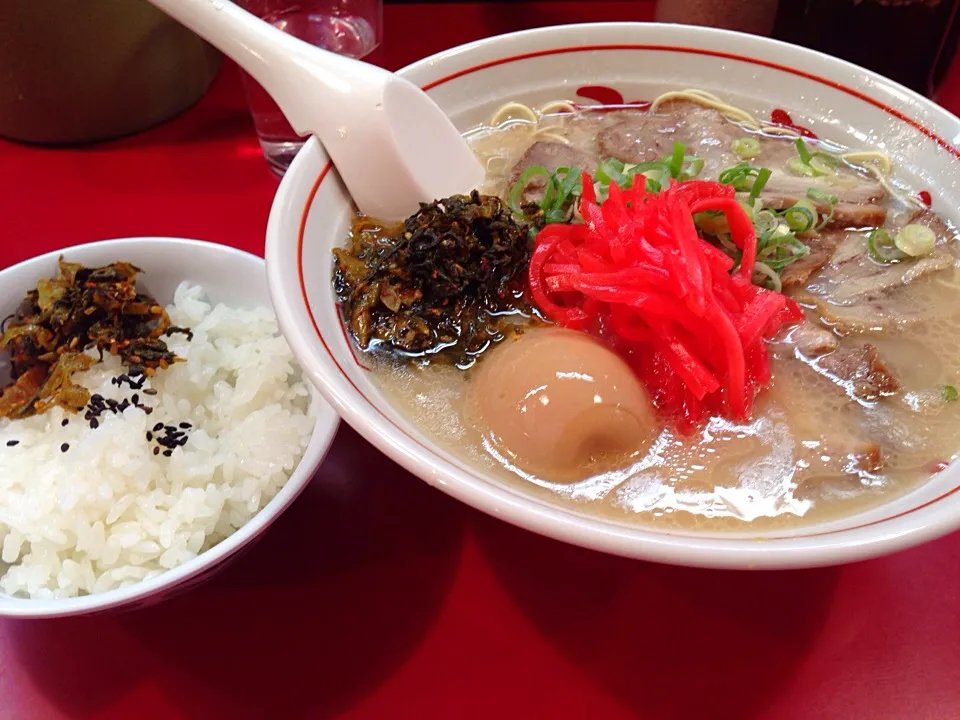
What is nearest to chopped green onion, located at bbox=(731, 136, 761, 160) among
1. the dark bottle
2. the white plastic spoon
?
the dark bottle

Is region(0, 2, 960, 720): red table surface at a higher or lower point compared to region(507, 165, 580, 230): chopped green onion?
lower

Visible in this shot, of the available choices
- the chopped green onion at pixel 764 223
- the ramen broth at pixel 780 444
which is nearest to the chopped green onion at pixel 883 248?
the ramen broth at pixel 780 444

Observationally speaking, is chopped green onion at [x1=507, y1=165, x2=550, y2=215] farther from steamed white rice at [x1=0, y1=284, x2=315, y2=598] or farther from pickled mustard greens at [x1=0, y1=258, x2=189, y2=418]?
pickled mustard greens at [x1=0, y1=258, x2=189, y2=418]

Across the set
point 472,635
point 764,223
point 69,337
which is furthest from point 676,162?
point 69,337

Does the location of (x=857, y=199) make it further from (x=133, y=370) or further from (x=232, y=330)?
(x=133, y=370)

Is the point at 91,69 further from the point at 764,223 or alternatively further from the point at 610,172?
the point at 764,223

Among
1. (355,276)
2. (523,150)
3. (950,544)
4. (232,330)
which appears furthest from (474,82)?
(950,544)

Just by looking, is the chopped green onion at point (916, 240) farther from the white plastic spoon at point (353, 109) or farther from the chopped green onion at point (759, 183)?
the white plastic spoon at point (353, 109)
